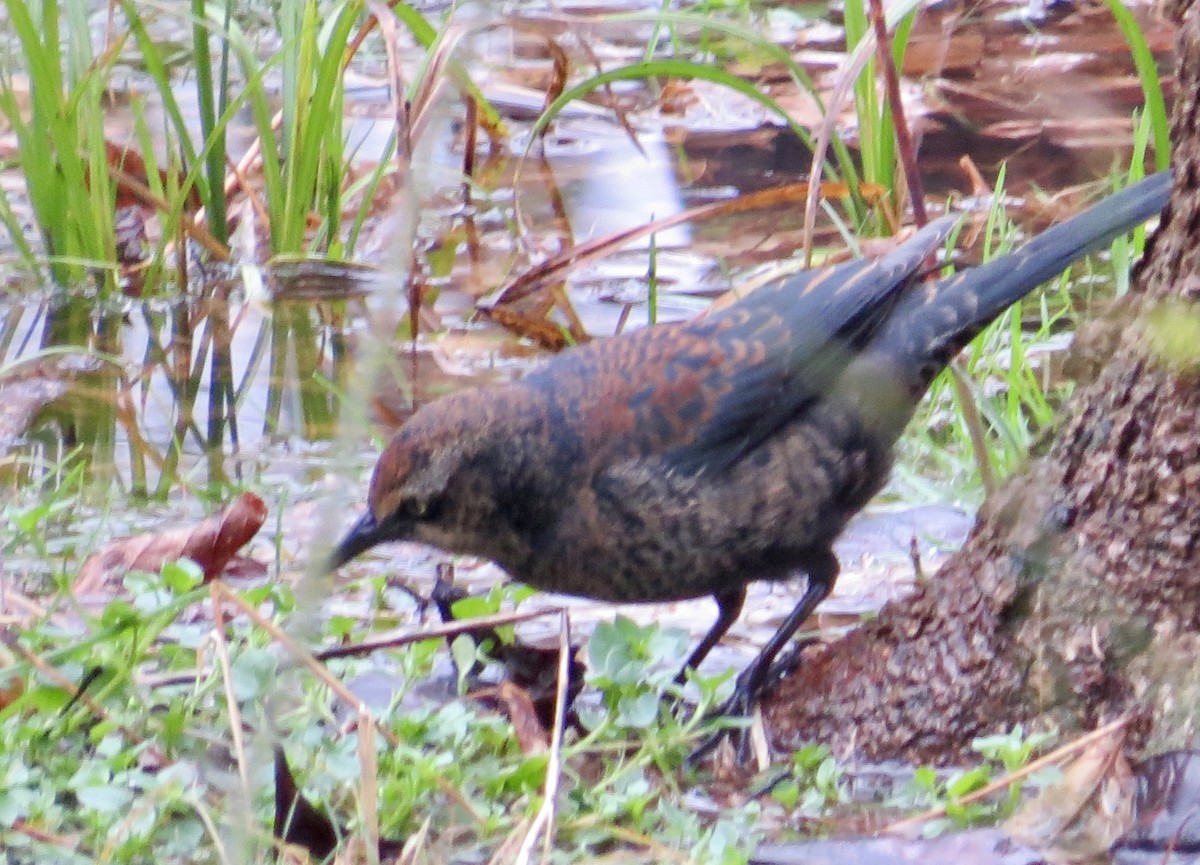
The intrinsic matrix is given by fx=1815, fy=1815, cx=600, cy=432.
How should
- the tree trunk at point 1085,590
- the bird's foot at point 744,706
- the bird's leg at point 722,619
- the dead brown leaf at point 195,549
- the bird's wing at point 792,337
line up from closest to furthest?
the tree trunk at point 1085,590
the bird's foot at point 744,706
the bird's leg at point 722,619
the bird's wing at point 792,337
the dead brown leaf at point 195,549

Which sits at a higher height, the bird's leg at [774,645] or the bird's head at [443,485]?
the bird's head at [443,485]

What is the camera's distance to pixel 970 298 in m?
3.76

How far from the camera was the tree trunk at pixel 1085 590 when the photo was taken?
108 inches

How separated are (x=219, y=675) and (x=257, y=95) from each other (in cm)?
288

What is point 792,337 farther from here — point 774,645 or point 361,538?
point 361,538

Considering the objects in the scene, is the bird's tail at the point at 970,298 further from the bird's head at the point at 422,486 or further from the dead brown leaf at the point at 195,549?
the dead brown leaf at the point at 195,549

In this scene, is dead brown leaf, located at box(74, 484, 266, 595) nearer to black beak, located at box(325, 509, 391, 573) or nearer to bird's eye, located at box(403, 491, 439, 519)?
black beak, located at box(325, 509, 391, 573)

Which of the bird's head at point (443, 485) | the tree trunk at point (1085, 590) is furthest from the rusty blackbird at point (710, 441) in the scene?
the tree trunk at point (1085, 590)

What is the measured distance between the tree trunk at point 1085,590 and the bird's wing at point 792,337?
621mm

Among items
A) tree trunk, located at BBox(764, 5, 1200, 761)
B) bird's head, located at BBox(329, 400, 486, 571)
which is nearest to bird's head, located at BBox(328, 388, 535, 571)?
bird's head, located at BBox(329, 400, 486, 571)

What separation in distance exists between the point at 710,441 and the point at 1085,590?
887 millimetres

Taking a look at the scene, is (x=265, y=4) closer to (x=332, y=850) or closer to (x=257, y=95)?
(x=257, y=95)

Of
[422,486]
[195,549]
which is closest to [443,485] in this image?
[422,486]

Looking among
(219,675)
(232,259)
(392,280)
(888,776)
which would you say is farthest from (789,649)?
(232,259)
